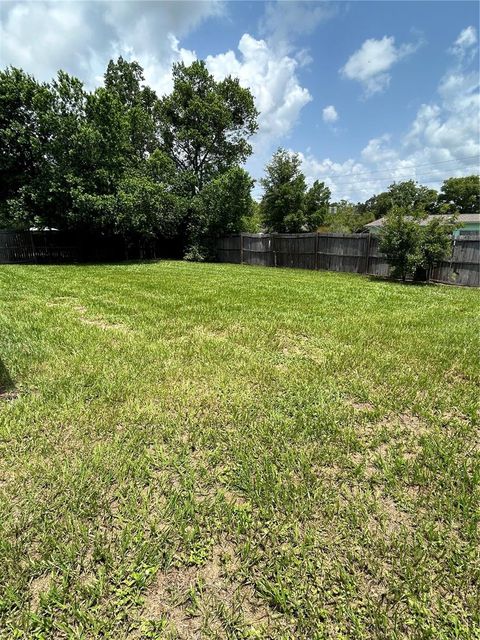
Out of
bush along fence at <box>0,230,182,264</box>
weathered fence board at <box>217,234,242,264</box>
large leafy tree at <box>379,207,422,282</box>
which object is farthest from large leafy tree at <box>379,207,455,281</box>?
bush along fence at <box>0,230,182,264</box>

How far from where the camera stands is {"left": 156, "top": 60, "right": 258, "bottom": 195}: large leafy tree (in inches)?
781

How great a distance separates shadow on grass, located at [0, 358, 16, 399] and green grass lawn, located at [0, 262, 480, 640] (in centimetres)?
2

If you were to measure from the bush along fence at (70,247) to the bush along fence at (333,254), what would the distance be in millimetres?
4540

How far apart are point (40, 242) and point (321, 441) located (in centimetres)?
1712

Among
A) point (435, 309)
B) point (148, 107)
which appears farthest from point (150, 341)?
point (148, 107)

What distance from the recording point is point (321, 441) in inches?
85.7

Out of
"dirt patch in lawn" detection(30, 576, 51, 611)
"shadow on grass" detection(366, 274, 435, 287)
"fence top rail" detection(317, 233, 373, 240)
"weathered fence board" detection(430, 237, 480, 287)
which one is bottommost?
"dirt patch in lawn" detection(30, 576, 51, 611)

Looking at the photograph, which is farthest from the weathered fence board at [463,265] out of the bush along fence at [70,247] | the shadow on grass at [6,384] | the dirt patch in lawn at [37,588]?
the bush along fence at [70,247]

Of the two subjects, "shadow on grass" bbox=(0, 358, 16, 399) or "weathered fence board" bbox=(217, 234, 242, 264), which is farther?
"weathered fence board" bbox=(217, 234, 242, 264)

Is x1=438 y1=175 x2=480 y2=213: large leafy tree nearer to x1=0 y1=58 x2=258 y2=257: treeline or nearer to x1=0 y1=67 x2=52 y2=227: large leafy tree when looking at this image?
x1=0 y1=58 x2=258 y2=257: treeline

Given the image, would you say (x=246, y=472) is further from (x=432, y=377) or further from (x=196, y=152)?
(x=196, y=152)

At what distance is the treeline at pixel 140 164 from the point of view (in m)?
13.1

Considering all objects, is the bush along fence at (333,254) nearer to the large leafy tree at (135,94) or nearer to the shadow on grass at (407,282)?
the shadow on grass at (407,282)

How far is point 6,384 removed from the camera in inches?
113
